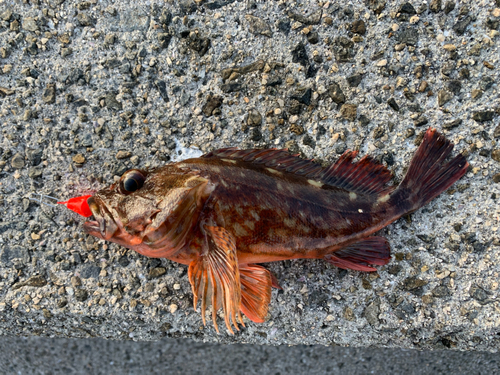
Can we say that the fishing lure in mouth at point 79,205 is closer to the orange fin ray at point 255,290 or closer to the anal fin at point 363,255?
the orange fin ray at point 255,290

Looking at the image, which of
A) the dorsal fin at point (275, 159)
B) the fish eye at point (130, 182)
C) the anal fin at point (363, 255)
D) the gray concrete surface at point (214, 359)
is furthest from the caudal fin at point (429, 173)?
the fish eye at point (130, 182)

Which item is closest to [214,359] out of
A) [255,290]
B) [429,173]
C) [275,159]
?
[255,290]

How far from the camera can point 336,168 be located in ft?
8.17

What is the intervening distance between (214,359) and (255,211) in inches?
71.9

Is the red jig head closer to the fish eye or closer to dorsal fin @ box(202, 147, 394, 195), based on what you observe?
the fish eye

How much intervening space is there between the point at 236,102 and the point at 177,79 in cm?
46

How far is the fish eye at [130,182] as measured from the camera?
2.13m

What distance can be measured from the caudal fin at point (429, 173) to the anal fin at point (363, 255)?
287mm

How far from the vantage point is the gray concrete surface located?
3252 millimetres

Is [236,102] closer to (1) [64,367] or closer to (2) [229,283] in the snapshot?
(2) [229,283]

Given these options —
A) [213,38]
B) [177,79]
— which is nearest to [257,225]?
[177,79]

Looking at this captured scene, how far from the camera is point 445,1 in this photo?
267 cm

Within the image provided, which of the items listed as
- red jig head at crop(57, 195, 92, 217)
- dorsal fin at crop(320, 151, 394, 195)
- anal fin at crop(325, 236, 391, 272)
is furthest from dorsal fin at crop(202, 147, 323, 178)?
red jig head at crop(57, 195, 92, 217)

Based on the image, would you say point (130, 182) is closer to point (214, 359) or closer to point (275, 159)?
point (275, 159)
